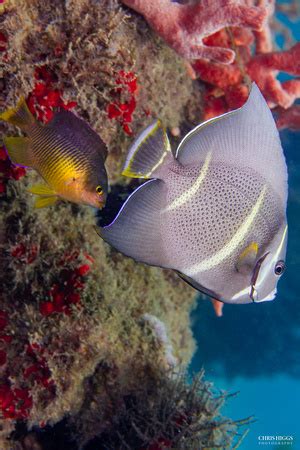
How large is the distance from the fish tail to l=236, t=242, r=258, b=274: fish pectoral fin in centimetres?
138

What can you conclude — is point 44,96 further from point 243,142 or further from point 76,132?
point 243,142

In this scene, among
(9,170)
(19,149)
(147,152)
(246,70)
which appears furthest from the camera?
(246,70)

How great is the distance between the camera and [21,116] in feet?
6.76

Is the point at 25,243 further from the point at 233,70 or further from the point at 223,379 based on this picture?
the point at 223,379

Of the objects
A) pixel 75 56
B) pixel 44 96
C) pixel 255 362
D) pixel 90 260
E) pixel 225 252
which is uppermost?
pixel 75 56

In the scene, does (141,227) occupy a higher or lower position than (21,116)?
lower

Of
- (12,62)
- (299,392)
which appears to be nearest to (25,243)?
(12,62)

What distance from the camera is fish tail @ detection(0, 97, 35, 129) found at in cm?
205

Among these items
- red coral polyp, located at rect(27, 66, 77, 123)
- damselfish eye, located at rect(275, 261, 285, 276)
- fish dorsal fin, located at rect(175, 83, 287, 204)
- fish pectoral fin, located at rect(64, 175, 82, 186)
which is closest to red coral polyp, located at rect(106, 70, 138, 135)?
red coral polyp, located at rect(27, 66, 77, 123)

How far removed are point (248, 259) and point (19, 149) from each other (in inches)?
54.8

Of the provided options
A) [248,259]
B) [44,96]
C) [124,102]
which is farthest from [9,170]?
[248,259]

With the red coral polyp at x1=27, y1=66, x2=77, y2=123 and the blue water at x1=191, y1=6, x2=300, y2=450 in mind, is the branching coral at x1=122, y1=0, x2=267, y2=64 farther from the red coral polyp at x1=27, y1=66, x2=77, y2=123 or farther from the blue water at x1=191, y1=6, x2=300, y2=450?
the blue water at x1=191, y1=6, x2=300, y2=450

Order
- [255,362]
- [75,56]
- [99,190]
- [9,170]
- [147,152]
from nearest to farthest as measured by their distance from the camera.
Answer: [147,152], [99,190], [75,56], [9,170], [255,362]

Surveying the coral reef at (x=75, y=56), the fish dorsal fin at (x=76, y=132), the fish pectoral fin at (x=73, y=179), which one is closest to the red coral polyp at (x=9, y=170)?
the coral reef at (x=75, y=56)
